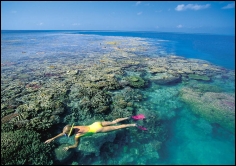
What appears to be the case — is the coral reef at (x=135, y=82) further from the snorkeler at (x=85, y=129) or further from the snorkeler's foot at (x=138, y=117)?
the snorkeler at (x=85, y=129)

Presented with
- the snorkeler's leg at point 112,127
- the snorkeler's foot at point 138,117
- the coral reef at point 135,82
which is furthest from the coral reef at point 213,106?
the snorkeler's leg at point 112,127

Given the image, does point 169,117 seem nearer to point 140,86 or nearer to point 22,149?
point 140,86

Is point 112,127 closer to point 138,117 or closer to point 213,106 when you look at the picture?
point 138,117

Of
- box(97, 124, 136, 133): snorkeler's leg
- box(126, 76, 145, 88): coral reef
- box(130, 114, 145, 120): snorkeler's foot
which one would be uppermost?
box(126, 76, 145, 88): coral reef

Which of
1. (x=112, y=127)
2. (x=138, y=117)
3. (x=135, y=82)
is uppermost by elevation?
(x=135, y=82)

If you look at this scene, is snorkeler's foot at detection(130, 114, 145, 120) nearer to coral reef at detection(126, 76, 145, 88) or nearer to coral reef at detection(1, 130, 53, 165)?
coral reef at detection(126, 76, 145, 88)

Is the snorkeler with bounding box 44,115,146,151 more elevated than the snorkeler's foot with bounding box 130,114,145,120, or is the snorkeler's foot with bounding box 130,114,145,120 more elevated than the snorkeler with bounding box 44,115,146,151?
the snorkeler with bounding box 44,115,146,151

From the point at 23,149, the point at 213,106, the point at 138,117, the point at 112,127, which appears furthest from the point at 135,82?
the point at 23,149

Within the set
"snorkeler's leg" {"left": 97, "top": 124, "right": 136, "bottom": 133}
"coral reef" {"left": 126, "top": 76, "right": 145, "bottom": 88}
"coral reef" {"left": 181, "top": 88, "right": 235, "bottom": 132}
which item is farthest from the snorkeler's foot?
"coral reef" {"left": 126, "top": 76, "right": 145, "bottom": 88}

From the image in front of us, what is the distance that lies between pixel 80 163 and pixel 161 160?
355 cm

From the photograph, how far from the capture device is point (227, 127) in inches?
326

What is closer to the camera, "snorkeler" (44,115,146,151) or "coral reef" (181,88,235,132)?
"snorkeler" (44,115,146,151)

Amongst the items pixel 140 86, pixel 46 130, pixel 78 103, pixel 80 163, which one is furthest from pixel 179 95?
pixel 46 130

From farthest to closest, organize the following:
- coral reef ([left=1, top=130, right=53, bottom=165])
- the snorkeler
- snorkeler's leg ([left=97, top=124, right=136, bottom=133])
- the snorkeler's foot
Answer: the snorkeler's foot → snorkeler's leg ([left=97, top=124, right=136, bottom=133]) → the snorkeler → coral reef ([left=1, top=130, right=53, bottom=165])
